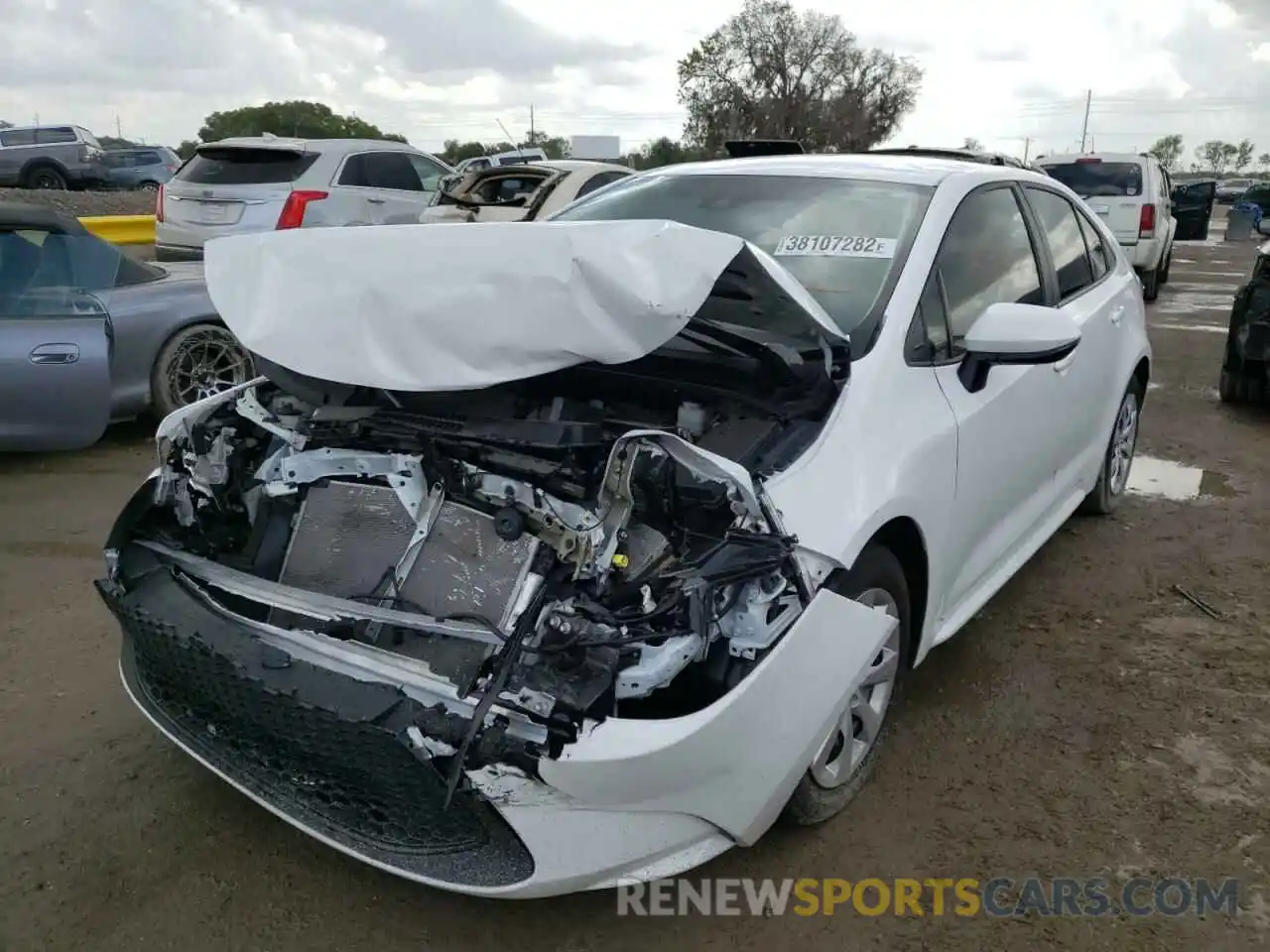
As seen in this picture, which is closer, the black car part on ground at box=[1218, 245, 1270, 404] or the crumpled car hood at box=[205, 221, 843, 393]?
the crumpled car hood at box=[205, 221, 843, 393]

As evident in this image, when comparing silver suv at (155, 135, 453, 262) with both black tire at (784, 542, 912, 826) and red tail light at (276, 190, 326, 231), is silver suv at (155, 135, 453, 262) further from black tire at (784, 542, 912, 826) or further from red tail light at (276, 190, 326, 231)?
black tire at (784, 542, 912, 826)

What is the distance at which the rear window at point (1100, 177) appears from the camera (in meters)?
13.3

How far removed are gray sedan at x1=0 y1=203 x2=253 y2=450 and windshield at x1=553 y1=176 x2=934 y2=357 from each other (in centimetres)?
268

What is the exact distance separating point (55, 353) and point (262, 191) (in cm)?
525

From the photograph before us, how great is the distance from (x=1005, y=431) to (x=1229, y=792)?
120 cm

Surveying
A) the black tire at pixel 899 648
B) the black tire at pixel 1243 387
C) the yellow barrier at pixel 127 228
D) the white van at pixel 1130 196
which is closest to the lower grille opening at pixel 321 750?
the black tire at pixel 899 648

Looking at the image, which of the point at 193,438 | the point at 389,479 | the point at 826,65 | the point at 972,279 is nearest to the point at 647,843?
the point at 389,479

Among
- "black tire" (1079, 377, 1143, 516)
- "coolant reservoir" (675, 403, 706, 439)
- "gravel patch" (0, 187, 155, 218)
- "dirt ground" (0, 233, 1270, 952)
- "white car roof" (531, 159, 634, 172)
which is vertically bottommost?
"dirt ground" (0, 233, 1270, 952)

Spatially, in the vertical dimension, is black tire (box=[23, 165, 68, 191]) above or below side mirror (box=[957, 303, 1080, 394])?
above

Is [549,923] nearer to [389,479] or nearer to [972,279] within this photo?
[389,479]

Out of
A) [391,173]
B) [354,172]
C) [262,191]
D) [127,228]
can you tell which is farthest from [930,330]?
[127,228]

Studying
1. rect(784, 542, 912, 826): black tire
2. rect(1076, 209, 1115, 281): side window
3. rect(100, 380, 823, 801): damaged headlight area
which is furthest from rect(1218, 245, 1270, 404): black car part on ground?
rect(100, 380, 823, 801): damaged headlight area

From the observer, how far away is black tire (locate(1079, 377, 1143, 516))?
4.74m

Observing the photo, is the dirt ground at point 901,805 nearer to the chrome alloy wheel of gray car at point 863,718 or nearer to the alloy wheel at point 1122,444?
A: the chrome alloy wheel of gray car at point 863,718
